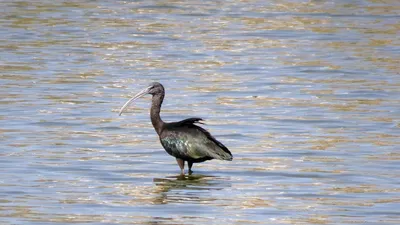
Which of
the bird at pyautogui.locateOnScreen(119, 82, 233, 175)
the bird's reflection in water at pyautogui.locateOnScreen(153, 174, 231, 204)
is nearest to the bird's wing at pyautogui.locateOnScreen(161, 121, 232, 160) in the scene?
the bird at pyautogui.locateOnScreen(119, 82, 233, 175)

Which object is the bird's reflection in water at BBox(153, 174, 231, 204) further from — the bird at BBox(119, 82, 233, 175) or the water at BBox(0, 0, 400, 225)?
the bird at BBox(119, 82, 233, 175)

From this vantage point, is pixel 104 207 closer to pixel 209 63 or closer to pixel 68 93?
pixel 68 93

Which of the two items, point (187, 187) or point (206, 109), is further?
point (206, 109)

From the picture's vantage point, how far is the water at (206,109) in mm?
A: 14320

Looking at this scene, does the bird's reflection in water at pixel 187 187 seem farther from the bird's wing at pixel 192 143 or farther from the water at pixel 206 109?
the bird's wing at pixel 192 143

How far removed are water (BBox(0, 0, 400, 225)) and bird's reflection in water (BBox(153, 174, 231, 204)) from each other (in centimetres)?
2

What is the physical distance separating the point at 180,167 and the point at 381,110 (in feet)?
21.6

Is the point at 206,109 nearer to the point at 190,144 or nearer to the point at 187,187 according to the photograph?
the point at 190,144

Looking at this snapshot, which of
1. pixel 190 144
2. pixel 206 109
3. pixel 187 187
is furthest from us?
pixel 206 109

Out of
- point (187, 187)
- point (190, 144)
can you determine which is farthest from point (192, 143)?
point (187, 187)

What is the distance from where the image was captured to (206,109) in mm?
22500

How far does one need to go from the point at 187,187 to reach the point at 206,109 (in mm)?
6936

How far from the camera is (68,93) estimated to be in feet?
78.9

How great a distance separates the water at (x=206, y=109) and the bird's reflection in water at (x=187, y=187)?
0.02m
